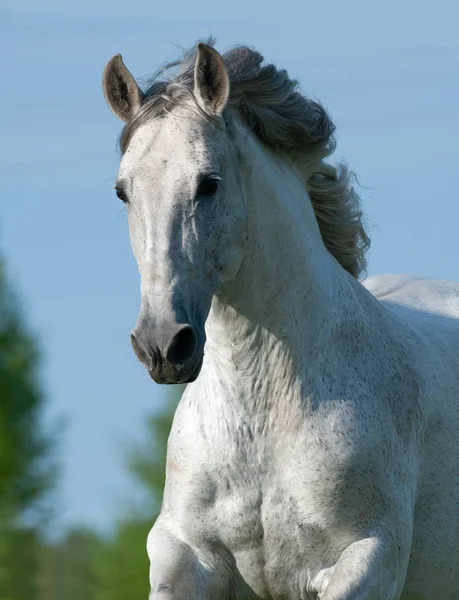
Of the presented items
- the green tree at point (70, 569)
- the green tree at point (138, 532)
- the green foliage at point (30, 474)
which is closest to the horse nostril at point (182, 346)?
the green tree at point (138, 532)

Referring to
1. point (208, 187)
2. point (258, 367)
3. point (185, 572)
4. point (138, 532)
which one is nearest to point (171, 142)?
point (208, 187)

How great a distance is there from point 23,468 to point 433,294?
89.9ft

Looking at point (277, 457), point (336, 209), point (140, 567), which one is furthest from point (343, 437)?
point (140, 567)

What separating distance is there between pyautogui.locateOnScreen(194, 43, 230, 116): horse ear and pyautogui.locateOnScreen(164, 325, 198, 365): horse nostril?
3.19 ft

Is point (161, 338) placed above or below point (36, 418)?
above

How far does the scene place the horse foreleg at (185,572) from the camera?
5.16 metres

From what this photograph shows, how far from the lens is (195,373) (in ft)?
15.4

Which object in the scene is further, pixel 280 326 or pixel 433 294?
pixel 433 294

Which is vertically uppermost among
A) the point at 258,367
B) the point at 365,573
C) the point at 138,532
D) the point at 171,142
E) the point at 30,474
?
the point at 171,142

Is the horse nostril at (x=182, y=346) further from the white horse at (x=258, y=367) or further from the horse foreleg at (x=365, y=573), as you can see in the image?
the horse foreleg at (x=365, y=573)

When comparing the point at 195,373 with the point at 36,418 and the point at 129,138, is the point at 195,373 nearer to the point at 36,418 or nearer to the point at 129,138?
the point at 129,138

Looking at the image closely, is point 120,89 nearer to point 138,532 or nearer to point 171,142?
point 171,142

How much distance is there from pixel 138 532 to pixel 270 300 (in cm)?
2809

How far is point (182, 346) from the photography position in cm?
462
